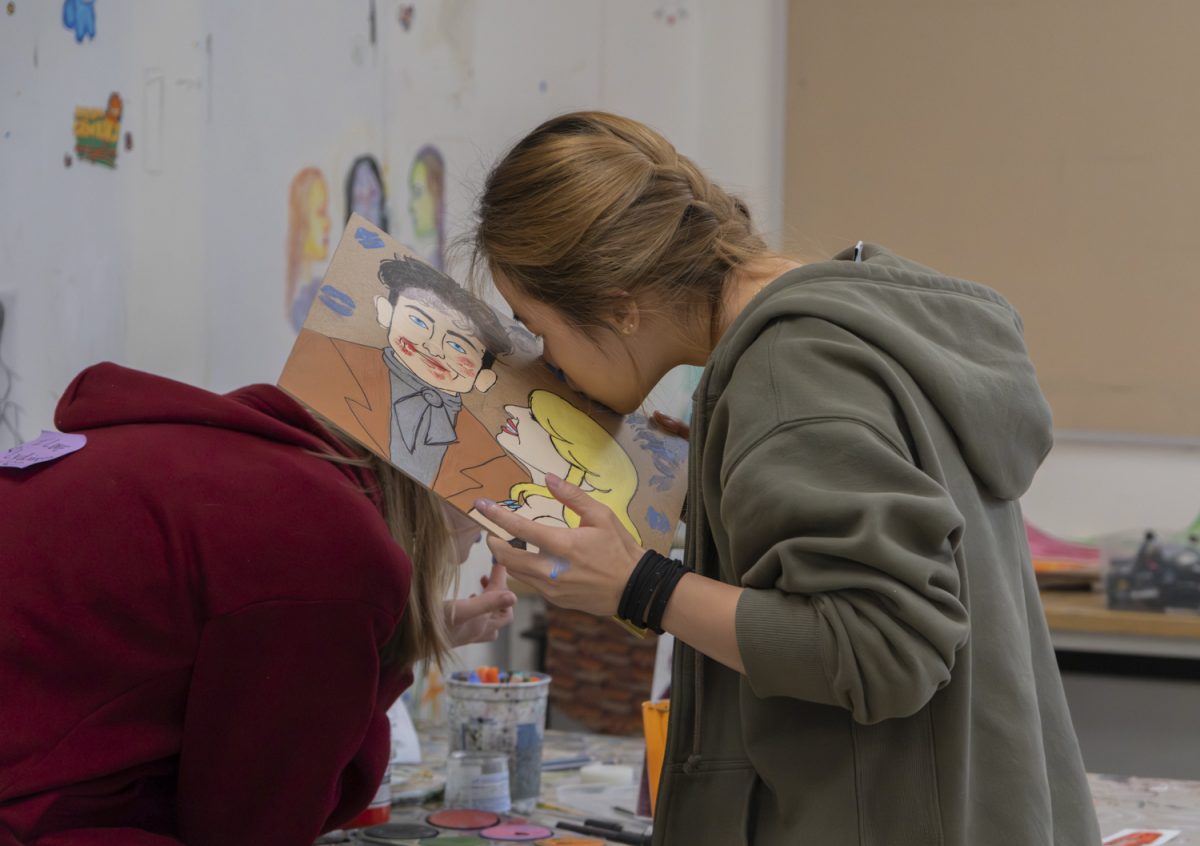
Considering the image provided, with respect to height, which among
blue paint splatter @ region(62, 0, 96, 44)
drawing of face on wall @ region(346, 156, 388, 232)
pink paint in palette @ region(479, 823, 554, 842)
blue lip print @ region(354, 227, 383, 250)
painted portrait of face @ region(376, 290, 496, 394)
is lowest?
pink paint in palette @ region(479, 823, 554, 842)

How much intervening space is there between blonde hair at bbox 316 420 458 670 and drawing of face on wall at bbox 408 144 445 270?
106cm

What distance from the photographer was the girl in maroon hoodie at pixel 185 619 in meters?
0.95

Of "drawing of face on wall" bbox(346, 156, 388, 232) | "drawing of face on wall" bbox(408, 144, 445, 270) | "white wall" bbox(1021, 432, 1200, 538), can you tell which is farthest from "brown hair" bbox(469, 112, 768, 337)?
"white wall" bbox(1021, 432, 1200, 538)

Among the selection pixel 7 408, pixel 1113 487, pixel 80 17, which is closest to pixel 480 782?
pixel 7 408

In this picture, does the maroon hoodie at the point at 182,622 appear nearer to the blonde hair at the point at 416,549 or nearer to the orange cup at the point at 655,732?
the blonde hair at the point at 416,549

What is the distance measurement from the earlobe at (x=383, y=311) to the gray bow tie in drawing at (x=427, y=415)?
0.08m

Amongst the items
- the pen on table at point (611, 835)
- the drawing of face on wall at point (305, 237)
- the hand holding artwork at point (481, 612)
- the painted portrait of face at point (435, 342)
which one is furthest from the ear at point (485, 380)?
the drawing of face on wall at point (305, 237)

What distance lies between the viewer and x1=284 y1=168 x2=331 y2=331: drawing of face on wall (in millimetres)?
1811

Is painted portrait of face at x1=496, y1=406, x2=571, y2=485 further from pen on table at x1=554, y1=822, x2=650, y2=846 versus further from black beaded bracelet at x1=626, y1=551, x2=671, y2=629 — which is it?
pen on table at x1=554, y1=822, x2=650, y2=846

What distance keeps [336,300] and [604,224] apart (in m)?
0.25

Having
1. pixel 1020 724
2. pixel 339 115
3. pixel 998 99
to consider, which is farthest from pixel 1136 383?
pixel 1020 724

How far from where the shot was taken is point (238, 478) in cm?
102

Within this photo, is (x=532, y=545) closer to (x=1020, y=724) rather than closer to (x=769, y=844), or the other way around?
(x=769, y=844)

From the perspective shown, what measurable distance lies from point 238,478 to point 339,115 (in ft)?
3.44
